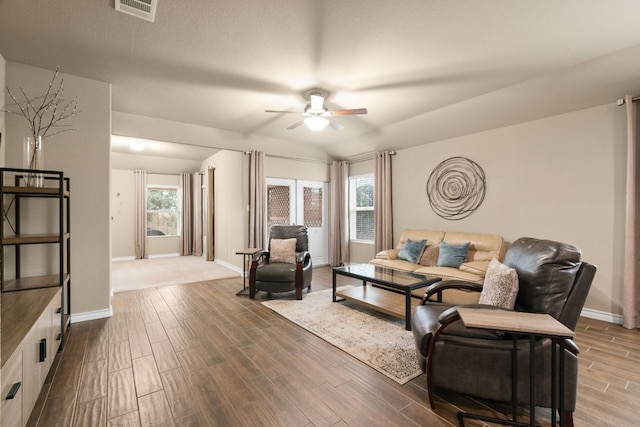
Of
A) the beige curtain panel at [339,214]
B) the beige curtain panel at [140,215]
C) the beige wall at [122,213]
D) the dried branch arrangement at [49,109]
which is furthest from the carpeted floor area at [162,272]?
the dried branch arrangement at [49,109]

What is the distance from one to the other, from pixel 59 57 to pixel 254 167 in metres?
3.00

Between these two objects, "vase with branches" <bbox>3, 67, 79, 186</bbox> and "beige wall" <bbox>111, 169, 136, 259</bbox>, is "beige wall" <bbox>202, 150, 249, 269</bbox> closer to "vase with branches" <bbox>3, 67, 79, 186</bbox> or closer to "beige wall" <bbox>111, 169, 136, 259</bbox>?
"beige wall" <bbox>111, 169, 136, 259</bbox>

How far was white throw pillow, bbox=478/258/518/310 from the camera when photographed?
6.10 ft

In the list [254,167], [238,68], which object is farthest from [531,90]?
[254,167]

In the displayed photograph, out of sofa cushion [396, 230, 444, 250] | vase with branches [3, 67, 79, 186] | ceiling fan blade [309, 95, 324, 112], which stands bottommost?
sofa cushion [396, 230, 444, 250]

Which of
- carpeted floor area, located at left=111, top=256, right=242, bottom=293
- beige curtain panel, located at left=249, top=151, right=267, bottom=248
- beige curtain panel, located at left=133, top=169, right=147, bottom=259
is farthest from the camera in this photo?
beige curtain panel, located at left=133, top=169, right=147, bottom=259

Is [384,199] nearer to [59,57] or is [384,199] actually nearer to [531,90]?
[531,90]

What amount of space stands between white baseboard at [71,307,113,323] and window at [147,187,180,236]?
5327mm

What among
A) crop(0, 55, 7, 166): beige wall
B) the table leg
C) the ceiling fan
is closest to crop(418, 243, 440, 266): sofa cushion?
A: the table leg

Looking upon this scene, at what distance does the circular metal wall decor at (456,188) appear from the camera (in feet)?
14.2

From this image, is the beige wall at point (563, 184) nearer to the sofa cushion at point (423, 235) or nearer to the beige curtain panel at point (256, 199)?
the sofa cushion at point (423, 235)

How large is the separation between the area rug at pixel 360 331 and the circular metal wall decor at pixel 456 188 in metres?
2.34

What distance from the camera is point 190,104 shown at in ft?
12.6

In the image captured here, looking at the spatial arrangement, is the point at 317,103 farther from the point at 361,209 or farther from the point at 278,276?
the point at 361,209
